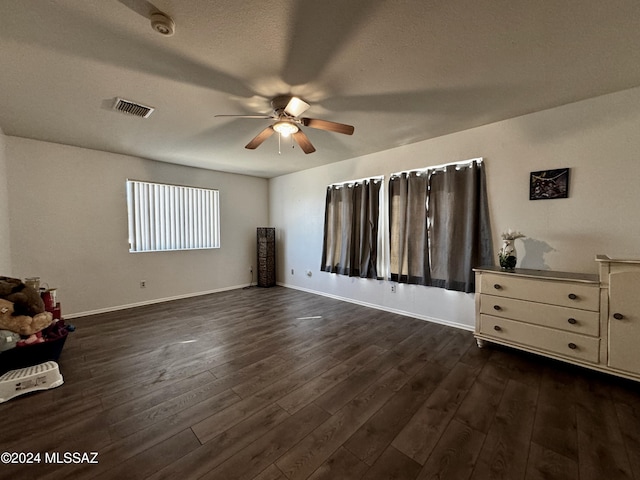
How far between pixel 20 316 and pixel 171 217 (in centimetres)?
266

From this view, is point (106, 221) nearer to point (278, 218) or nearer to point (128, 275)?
point (128, 275)

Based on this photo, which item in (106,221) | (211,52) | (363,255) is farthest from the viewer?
(363,255)

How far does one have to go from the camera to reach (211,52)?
1683mm

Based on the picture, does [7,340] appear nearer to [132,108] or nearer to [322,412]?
[132,108]

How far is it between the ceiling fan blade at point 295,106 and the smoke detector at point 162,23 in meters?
0.89

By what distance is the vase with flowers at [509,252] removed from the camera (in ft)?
8.32

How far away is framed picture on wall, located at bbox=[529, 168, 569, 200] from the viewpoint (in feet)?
8.01

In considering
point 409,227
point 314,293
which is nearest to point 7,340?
point 314,293

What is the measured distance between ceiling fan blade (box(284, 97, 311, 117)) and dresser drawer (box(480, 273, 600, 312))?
2469 millimetres

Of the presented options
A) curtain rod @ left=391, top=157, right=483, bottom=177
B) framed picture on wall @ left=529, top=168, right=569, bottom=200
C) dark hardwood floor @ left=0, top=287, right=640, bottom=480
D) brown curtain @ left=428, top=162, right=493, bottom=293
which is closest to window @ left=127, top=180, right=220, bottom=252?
dark hardwood floor @ left=0, top=287, right=640, bottom=480

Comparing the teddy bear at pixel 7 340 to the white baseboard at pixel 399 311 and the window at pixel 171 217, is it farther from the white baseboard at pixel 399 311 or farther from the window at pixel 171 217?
the white baseboard at pixel 399 311

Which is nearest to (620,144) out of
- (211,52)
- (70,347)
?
(211,52)

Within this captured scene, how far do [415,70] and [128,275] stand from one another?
486cm

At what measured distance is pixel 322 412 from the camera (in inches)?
66.5
